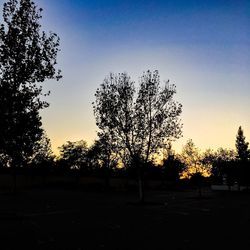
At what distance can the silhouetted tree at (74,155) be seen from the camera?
11431 centimetres

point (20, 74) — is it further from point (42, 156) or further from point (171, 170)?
point (171, 170)

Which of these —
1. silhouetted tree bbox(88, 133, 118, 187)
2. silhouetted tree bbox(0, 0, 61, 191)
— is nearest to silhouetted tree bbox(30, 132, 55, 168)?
silhouetted tree bbox(88, 133, 118, 187)

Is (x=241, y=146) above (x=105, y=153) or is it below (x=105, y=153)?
above

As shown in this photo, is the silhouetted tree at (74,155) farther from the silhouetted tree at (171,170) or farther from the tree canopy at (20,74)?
the tree canopy at (20,74)

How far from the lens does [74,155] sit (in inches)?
4500

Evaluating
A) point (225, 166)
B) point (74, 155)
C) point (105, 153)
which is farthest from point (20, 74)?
point (74, 155)

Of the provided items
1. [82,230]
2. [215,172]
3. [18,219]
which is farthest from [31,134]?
[215,172]

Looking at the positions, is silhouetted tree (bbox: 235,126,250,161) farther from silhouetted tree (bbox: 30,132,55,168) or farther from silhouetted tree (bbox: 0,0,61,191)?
silhouetted tree (bbox: 0,0,61,191)

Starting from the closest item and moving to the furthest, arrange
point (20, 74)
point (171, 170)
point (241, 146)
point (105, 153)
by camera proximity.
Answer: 1. point (20, 74)
2. point (105, 153)
3. point (241, 146)
4. point (171, 170)

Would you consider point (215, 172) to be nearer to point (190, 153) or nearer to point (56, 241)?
point (190, 153)

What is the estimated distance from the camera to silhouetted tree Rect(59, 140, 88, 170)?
114312 mm

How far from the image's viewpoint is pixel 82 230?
15.2 m

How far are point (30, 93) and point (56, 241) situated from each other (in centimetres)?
1261

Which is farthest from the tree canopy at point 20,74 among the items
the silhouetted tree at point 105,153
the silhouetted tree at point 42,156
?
the silhouetted tree at point 42,156
